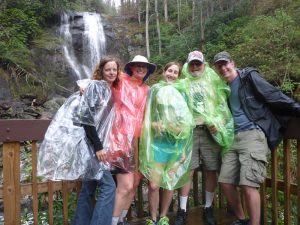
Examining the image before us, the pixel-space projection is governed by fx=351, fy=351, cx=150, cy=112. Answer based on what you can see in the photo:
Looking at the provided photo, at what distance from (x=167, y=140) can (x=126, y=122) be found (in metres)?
0.41

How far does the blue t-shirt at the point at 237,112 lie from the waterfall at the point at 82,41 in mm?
14794

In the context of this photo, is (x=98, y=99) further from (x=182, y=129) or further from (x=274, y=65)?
(x=274, y=65)

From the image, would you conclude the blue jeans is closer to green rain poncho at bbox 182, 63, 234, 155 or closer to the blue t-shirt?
green rain poncho at bbox 182, 63, 234, 155

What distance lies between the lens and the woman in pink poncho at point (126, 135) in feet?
9.60

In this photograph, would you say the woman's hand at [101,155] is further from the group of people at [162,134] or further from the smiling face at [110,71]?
the smiling face at [110,71]

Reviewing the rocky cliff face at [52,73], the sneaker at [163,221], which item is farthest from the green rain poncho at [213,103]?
the rocky cliff face at [52,73]

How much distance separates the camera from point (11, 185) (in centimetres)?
295

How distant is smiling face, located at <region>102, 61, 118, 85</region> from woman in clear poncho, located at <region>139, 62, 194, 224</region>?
417 millimetres

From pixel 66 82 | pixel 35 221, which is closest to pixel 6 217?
pixel 35 221

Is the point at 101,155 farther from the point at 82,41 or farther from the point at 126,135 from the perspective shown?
the point at 82,41

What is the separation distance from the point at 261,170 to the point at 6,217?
220cm

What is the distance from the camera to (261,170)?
3037mm

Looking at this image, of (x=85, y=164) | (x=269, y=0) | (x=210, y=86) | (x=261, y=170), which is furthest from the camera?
(x=269, y=0)

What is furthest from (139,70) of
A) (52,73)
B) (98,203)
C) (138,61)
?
(52,73)
